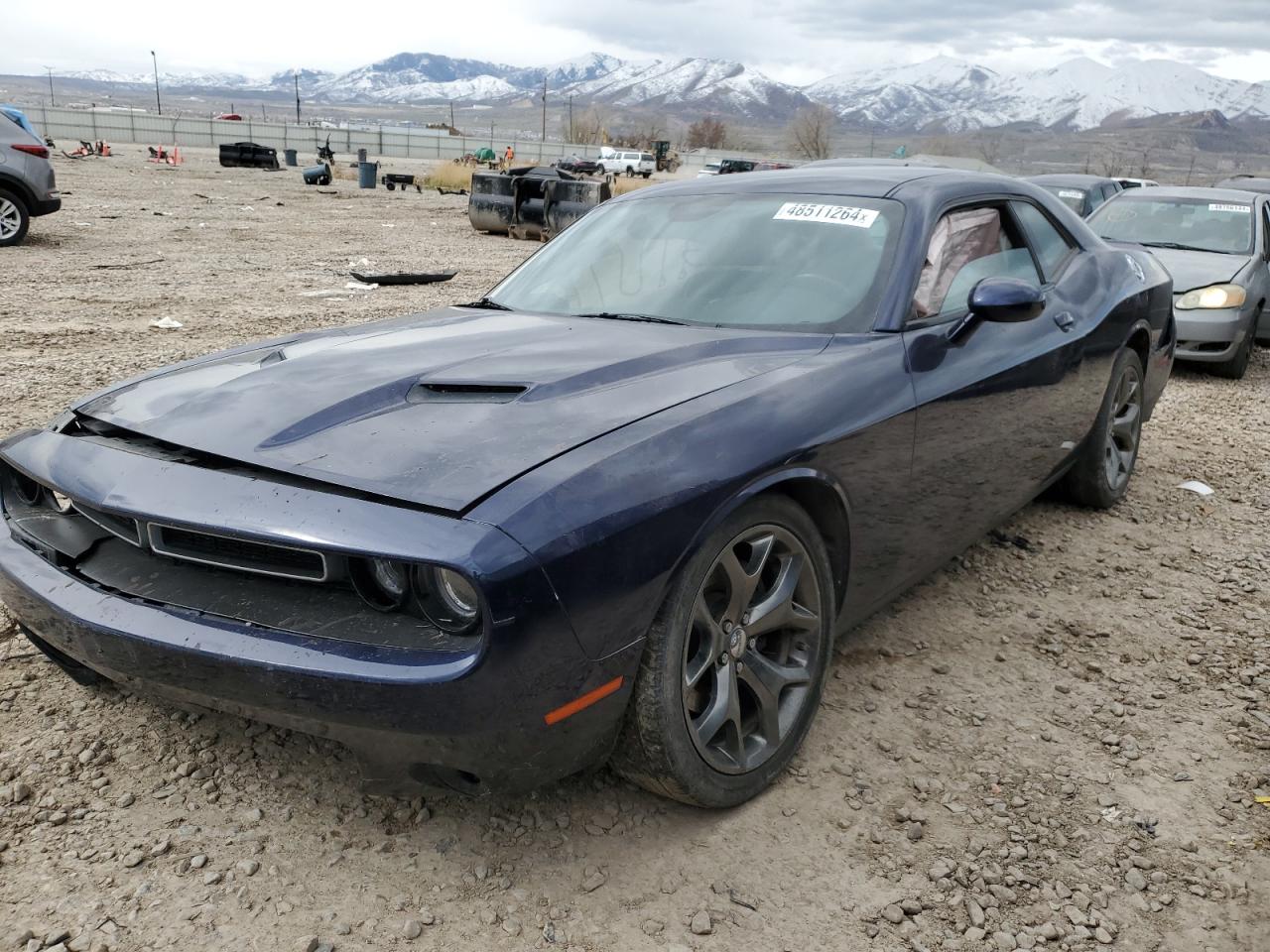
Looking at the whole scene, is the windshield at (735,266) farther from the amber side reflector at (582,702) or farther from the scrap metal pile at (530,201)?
the scrap metal pile at (530,201)

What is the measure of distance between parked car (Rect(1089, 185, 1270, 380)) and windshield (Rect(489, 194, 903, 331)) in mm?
5882

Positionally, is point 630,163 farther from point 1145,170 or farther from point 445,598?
point 445,598

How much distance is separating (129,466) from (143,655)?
1.45 ft

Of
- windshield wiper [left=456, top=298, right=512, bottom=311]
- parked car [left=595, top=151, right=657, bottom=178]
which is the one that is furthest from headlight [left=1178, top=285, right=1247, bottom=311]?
parked car [left=595, top=151, right=657, bottom=178]

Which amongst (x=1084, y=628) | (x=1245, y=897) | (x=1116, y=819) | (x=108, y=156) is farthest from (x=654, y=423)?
(x=108, y=156)

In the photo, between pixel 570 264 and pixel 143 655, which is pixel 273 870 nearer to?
pixel 143 655

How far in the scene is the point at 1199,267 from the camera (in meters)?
8.36

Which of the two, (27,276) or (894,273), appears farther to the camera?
(27,276)

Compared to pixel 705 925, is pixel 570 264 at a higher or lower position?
higher

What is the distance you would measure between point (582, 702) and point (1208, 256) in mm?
8355

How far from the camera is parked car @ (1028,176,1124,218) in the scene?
48.5 feet

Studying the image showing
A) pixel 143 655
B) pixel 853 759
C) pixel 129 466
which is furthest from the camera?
pixel 853 759

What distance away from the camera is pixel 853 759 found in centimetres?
282

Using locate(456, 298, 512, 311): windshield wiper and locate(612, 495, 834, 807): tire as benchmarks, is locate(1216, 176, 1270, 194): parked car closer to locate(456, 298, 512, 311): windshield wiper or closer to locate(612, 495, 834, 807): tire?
locate(456, 298, 512, 311): windshield wiper
